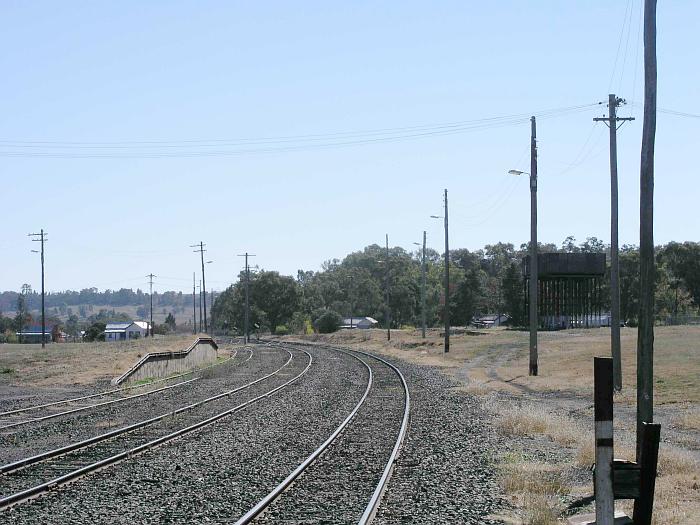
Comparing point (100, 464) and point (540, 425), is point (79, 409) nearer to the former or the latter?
point (100, 464)

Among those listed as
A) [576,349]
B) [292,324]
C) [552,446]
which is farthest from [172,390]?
[292,324]

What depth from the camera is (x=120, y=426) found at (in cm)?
1961

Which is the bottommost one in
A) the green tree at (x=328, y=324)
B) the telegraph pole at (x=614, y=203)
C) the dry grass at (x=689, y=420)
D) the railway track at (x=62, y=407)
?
the green tree at (x=328, y=324)

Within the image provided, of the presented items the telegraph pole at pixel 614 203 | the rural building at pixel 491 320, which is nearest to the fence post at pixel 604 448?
the telegraph pole at pixel 614 203

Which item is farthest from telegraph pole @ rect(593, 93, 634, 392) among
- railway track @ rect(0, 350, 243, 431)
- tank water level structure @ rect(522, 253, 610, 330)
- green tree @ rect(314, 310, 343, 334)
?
green tree @ rect(314, 310, 343, 334)

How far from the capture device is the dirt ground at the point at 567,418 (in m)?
11.4

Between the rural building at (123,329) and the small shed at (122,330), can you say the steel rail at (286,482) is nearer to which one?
the small shed at (122,330)

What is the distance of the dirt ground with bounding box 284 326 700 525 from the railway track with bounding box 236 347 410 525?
1839 millimetres

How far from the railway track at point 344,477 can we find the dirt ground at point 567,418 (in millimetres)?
1839

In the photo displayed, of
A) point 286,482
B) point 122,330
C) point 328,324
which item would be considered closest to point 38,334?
point 122,330

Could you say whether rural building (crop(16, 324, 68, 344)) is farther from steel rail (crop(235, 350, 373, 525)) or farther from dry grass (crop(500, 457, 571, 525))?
dry grass (crop(500, 457, 571, 525))

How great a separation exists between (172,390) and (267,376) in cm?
739

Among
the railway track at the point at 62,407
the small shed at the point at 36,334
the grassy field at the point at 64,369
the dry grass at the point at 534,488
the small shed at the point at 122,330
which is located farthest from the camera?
the small shed at the point at 122,330

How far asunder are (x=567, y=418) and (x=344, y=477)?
9.74 meters
